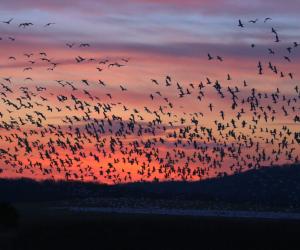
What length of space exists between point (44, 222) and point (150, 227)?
15772 mm

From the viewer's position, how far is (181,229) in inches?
4279

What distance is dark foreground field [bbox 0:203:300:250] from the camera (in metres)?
89.6

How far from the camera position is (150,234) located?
102 m

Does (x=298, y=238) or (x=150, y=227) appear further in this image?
(x=150, y=227)

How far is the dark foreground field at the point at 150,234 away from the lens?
294 feet

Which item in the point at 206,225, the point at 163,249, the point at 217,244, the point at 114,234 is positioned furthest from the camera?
the point at 206,225

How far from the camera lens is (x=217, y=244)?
91.5 meters

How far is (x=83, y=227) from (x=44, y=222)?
1294 cm

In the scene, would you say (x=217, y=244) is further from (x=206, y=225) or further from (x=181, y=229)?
(x=206, y=225)

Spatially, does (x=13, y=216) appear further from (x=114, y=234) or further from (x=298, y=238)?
(x=298, y=238)

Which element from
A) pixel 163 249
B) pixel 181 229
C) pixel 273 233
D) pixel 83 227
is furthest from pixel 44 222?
pixel 163 249

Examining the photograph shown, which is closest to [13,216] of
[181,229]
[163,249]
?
[181,229]

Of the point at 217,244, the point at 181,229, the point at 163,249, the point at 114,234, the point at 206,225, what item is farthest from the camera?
the point at 206,225

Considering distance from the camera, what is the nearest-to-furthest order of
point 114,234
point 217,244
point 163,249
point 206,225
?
point 163,249 < point 217,244 < point 114,234 < point 206,225
